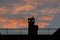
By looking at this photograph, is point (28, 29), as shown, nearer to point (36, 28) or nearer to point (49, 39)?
point (36, 28)

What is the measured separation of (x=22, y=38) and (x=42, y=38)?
2744 millimetres

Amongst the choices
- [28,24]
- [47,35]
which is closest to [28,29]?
[28,24]

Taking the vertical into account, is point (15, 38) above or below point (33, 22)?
below

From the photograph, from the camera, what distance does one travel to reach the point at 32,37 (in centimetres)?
2708

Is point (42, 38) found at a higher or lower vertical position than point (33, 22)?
lower

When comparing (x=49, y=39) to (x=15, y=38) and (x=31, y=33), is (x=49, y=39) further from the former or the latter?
(x=15, y=38)

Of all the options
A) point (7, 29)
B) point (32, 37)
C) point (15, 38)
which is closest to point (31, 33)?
point (32, 37)

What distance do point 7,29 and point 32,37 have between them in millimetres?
4627

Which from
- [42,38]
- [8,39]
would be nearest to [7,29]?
[8,39]

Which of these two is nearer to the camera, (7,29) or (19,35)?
(19,35)

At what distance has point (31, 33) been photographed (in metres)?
27.4

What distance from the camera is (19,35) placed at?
89.0 feet

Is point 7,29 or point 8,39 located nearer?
point 8,39

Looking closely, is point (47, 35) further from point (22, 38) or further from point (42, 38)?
point (22, 38)
